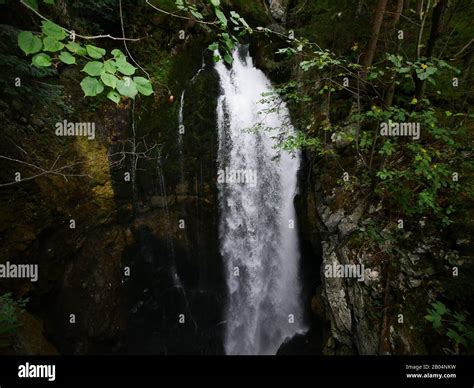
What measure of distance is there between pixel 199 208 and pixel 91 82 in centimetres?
785

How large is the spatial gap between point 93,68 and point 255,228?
7.78m

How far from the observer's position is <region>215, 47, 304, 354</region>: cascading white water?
8312mm

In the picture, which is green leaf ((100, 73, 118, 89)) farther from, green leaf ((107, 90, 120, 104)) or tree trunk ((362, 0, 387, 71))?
tree trunk ((362, 0, 387, 71))

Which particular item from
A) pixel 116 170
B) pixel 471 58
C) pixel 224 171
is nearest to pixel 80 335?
pixel 116 170

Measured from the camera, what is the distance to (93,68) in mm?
1174

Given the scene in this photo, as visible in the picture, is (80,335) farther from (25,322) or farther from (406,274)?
(406,274)

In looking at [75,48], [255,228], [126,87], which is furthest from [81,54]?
[255,228]

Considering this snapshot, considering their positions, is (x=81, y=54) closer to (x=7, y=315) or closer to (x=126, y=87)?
(x=126, y=87)

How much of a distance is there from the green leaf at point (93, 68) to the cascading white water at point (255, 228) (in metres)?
7.32

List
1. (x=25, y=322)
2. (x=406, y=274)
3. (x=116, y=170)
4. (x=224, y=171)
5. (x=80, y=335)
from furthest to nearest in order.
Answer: (x=224, y=171) < (x=116, y=170) < (x=80, y=335) < (x=25, y=322) < (x=406, y=274)

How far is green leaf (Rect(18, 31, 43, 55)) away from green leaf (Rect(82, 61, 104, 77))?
0.21m

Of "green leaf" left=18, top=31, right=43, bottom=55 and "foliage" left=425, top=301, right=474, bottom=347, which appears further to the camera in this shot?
"foliage" left=425, top=301, right=474, bottom=347

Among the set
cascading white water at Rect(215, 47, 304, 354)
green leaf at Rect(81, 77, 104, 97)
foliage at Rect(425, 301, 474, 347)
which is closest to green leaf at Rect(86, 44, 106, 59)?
green leaf at Rect(81, 77, 104, 97)

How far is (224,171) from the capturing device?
28.7ft
